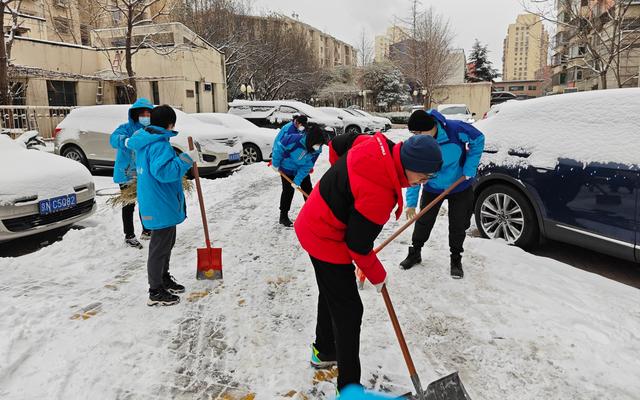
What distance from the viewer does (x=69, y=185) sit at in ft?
18.6

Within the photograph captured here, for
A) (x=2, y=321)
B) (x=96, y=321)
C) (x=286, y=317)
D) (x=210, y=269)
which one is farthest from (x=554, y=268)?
(x=2, y=321)

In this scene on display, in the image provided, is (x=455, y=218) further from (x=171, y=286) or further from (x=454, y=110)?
(x=454, y=110)

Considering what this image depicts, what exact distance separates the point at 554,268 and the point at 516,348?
5.49 ft

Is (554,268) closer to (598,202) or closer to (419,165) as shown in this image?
(598,202)

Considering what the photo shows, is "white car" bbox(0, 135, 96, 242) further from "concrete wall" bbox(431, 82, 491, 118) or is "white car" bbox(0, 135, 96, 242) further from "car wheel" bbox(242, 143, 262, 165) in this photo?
"concrete wall" bbox(431, 82, 491, 118)

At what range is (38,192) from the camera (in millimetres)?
5191

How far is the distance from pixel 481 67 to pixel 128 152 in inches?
2221

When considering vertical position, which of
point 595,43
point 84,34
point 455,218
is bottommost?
point 455,218

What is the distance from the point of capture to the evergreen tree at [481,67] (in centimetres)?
5444

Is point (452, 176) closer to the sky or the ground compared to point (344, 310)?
closer to the sky

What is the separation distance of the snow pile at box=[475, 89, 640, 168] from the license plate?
5.11 m

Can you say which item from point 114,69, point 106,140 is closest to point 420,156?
point 106,140

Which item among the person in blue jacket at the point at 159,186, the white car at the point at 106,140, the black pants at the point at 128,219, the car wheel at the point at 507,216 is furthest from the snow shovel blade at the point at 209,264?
the white car at the point at 106,140

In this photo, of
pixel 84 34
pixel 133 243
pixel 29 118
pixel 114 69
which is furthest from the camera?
pixel 84 34
